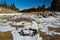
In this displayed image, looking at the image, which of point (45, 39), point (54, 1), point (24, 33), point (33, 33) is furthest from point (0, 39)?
point (54, 1)

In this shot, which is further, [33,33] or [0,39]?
[33,33]

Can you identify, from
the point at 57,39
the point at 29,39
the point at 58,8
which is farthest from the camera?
the point at 58,8

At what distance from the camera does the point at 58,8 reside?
95.6 ft

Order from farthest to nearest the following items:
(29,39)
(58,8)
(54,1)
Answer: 1. (54,1)
2. (58,8)
3. (29,39)

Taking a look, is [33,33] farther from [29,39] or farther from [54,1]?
[54,1]

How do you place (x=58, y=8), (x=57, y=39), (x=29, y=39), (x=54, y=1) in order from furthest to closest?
1. (x=54, y=1)
2. (x=58, y=8)
3. (x=57, y=39)
4. (x=29, y=39)

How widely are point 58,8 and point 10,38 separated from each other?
25.5 m

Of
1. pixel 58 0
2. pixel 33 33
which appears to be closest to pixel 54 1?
pixel 58 0

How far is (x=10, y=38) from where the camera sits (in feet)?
16.6

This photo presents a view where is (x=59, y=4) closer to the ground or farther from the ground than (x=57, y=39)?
farther from the ground

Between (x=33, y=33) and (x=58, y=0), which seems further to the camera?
(x=58, y=0)

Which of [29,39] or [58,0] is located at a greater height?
[58,0]

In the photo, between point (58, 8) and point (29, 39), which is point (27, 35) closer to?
point (29, 39)

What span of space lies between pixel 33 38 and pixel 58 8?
2531 centimetres
